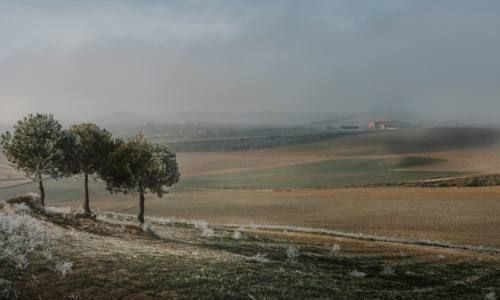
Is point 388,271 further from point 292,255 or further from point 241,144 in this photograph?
point 241,144

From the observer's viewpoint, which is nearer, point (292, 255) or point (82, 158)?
point (292, 255)

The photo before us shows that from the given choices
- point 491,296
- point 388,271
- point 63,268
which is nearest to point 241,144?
point 388,271

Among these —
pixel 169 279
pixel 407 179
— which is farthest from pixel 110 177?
pixel 407 179

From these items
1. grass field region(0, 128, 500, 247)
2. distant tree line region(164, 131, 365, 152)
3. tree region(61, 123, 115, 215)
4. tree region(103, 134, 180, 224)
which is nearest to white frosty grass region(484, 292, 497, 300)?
grass field region(0, 128, 500, 247)

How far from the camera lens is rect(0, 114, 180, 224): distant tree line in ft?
177

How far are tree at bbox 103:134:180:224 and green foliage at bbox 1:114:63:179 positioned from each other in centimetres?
646

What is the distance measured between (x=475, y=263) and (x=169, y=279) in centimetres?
2836

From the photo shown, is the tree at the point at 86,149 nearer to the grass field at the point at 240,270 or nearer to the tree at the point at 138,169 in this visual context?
the tree at the point at 138,169

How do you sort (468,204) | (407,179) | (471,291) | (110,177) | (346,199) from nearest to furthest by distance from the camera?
1. (471,291)
2. (110,177)
3. (468,204)
4. (346,199)
5. (407,179)

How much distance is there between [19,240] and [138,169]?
2948 cm

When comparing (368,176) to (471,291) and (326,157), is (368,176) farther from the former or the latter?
(471,291)

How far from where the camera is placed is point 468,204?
228 feet

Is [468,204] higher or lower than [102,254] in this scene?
lower

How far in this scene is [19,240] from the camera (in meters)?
26.0
